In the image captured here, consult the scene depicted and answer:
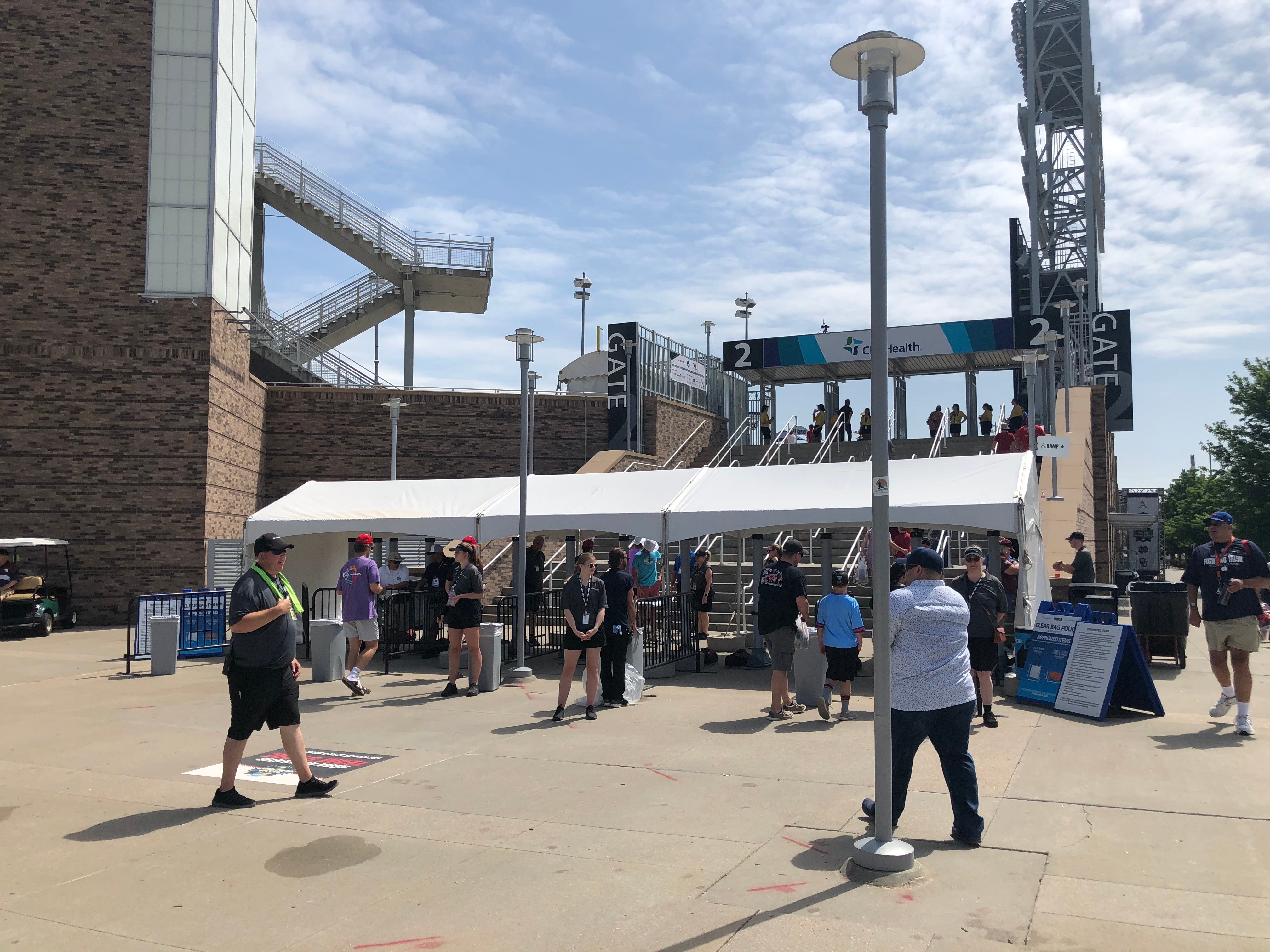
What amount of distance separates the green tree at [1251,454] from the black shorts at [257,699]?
137 ft

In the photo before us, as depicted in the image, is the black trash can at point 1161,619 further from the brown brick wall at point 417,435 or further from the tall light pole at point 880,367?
the brown brick wall at point 417,435

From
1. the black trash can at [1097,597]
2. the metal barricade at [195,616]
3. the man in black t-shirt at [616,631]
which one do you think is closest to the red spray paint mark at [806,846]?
the man in black t-shirt at [616,631]

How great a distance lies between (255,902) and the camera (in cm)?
484

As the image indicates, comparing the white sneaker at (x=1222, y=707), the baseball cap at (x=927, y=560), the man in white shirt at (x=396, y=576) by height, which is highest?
the baseball cap at (x=927, y=560)

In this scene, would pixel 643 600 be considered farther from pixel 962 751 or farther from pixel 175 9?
pixel 175 9

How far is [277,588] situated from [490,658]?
16.9 feet

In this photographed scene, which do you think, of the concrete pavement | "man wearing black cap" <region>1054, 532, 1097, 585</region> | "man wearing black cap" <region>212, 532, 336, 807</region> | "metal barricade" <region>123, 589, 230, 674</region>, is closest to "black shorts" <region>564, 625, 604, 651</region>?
the concrete pavement

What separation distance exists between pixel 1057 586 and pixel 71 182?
70.6 ft

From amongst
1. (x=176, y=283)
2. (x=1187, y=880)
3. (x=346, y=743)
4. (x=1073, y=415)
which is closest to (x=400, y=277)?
(x=176, y=283)

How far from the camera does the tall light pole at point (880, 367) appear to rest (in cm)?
509

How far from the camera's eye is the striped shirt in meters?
5.48

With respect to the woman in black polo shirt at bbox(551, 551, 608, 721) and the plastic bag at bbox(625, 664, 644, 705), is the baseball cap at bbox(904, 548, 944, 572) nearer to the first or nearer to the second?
the woman in black polo shirt at bbox(551, 551, 608, 721)

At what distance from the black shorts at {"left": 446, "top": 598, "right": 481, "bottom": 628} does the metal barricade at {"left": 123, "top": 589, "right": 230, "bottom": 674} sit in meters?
6.12

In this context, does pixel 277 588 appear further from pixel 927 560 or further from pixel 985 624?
pixel 985 624
